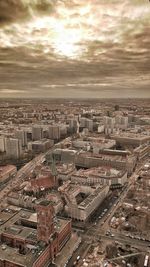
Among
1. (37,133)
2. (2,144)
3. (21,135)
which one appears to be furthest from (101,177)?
(37,133)

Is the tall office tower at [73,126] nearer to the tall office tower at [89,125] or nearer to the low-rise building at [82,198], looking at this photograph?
the tall office tower at [89,125]

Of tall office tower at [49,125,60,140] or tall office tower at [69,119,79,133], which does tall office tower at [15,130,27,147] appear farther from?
tall office tower at [69,119,79,133]

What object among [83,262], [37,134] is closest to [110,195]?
[83,262]

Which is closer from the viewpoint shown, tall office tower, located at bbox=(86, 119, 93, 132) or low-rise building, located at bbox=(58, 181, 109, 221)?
low-rise building, located at bbox=(58, 181, 109, 221)

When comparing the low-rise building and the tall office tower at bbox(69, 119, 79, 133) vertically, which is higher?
the tall office tower at bbox(69, 119, 79, 133)

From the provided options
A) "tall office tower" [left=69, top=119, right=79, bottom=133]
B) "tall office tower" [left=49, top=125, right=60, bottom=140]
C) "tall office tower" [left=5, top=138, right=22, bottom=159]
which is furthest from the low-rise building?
"tall office tower" [left=69, top=119, right=79, bottom=133]

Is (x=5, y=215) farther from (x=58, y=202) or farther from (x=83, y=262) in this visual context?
(x=83, y=262)

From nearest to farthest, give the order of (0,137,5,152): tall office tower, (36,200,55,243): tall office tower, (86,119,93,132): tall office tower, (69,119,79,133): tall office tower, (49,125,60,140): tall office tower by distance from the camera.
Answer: (36,200,55,243): tall office tower, (0,137,5,152): tall office tower, (49,125,60,140): tall office tower, (69,119,79,133): tall office tower, (86,119,93,132): tall office tower

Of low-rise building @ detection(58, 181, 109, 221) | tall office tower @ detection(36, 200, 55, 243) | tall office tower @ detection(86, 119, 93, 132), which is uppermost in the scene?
tall office tower @ detection(86, 119, 93, 132)

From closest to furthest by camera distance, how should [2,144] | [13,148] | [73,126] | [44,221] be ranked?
1. [44,221]
2. [13,148]
3. [2,144]
4. [73,126]

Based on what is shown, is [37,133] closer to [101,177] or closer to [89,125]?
[89,125]
